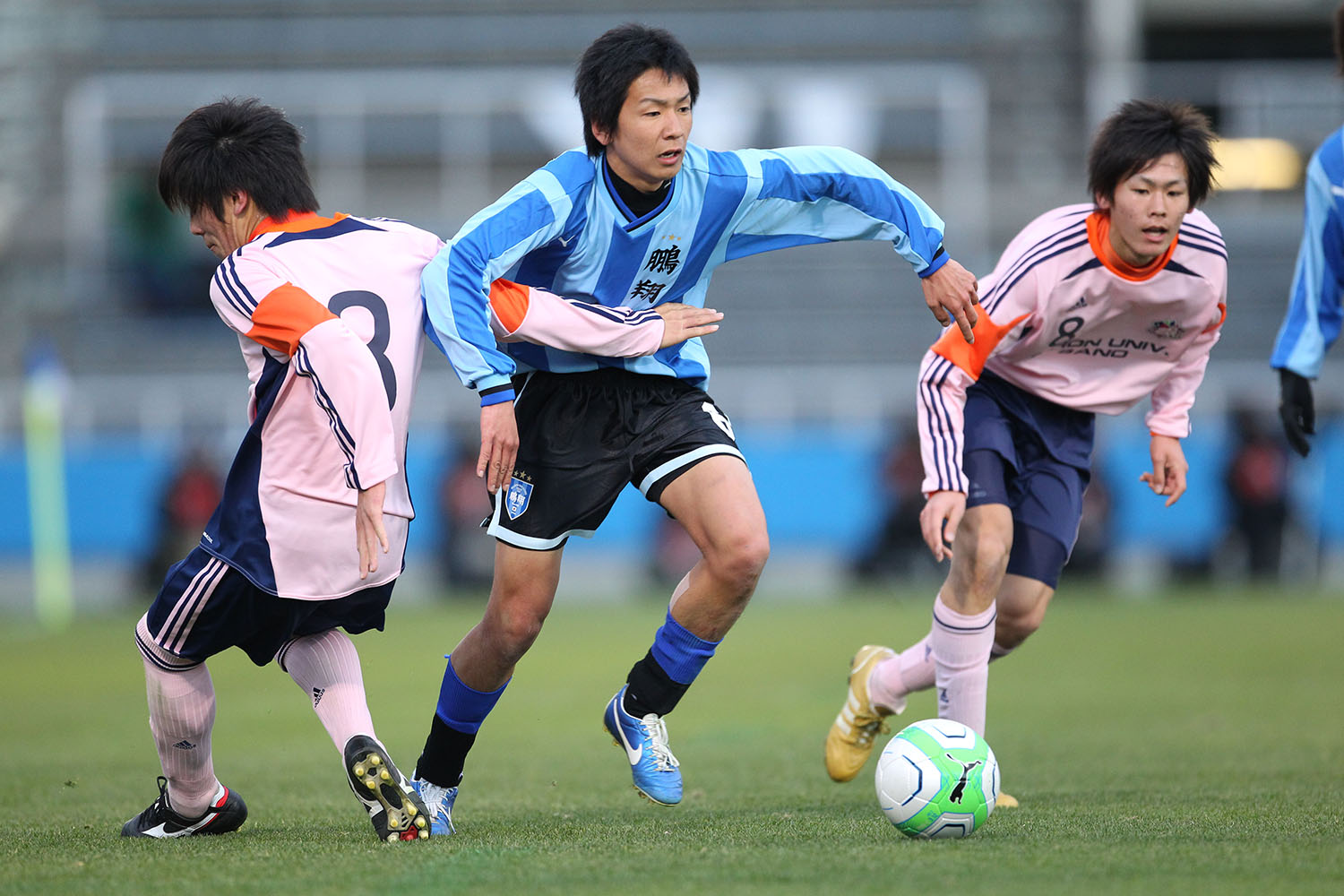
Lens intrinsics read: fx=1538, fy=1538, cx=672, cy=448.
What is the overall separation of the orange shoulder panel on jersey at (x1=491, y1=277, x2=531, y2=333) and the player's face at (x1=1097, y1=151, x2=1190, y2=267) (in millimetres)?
1949

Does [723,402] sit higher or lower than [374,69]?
lower

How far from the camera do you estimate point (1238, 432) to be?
17469 mm

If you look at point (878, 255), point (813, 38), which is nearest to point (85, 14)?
point (813, 38)

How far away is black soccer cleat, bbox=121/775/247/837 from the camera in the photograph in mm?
4641

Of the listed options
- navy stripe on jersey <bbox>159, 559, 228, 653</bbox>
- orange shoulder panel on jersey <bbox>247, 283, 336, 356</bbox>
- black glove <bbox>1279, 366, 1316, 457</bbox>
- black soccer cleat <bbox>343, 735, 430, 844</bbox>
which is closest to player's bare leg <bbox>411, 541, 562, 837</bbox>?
black soccer cleat <bbox>343, 735, 430, 844</bbox>

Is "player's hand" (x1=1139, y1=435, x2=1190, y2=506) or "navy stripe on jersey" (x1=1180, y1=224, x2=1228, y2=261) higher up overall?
"navy stripe on jersey" (x1=1180, y1=224, x2=1228, y2=261)

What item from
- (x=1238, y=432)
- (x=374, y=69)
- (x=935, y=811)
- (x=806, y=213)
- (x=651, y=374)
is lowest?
(x=1238, y=432)

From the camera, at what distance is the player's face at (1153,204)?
4902 millimetres

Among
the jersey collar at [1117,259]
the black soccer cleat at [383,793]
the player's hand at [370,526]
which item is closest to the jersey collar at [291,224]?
the player's hand at [370,526]

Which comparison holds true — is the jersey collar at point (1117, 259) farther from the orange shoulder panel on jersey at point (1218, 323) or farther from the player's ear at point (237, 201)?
the player's ear at point (237, 201)

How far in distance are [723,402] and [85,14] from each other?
1261 centimetres

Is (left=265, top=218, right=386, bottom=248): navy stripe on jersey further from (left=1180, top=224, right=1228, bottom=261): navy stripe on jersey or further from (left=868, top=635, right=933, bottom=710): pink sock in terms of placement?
(left=1180, top=224, right=1228, bottom=261): navy stripe on jersey

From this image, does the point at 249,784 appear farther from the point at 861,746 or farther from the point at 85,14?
the point at 85,14

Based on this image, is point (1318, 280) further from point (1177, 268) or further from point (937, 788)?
point (937, 788)
